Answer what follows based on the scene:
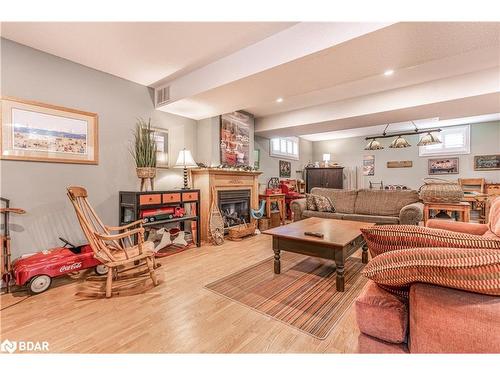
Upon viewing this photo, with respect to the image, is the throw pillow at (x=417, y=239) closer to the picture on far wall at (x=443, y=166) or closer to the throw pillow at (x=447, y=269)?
the throw pillow at (x=447, y=269)

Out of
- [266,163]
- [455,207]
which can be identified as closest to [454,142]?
[455,207]

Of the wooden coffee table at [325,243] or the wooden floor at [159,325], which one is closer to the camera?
the wooden floor at [159,325]

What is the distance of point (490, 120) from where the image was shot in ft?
20.1

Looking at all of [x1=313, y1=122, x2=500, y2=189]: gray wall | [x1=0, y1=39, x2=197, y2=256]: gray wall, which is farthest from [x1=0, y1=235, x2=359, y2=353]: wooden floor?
[x1=313, y1=122, x2=500, y2=189]: gray wall

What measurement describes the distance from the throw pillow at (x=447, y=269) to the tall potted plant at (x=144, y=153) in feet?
10.6

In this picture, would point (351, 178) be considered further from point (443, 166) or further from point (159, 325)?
point (159, 325)

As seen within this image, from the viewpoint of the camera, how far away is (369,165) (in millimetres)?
7949

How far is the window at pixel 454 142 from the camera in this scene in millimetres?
6523

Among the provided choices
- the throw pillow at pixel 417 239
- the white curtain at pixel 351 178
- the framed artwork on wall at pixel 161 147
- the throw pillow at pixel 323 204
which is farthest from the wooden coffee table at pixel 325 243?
the white curtain at pixel 351 178

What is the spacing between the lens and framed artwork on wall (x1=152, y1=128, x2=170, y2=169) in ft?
12.7

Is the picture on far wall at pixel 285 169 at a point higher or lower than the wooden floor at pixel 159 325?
higher

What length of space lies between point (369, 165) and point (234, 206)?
5560 mm

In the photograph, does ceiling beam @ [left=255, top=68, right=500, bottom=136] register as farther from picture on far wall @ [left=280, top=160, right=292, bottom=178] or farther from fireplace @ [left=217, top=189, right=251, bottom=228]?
fireplace @ [left=217, top=189, right=251, bottom=228]
